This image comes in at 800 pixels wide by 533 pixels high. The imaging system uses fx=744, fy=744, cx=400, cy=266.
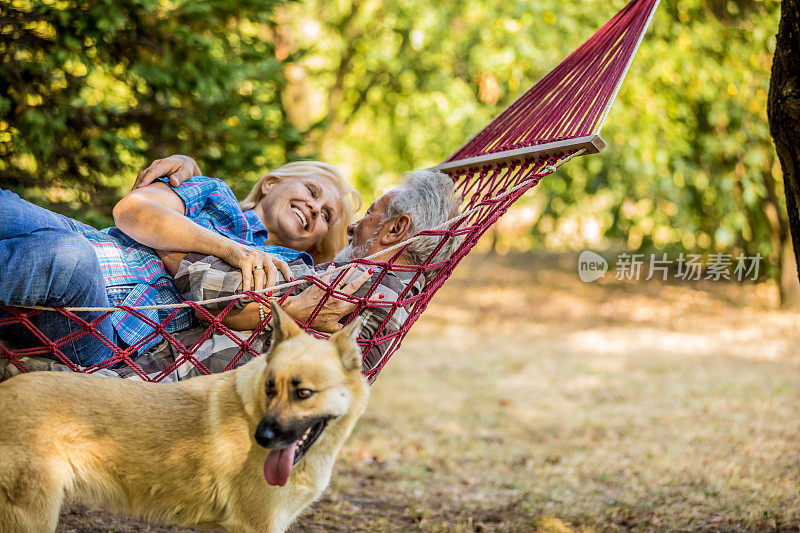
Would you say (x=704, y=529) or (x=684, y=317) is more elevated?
(x=704, y=529)

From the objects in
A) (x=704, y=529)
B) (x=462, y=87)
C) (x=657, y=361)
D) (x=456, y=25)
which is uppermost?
(x=456, y=25)

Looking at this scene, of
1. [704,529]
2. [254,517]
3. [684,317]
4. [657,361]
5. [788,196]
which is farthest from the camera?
[684,317]

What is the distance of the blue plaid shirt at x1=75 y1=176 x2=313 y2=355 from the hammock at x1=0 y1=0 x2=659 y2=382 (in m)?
0.06

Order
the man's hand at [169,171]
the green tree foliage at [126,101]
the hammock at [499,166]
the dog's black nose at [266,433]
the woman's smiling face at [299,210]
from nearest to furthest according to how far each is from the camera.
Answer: the dog's black nose at [266,433] → the hammock at [499,166] → the man's hand at [169,171] → the woman's smiling face at [299,210] → the green tree foliage at [126,101]

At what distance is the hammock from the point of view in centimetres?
223

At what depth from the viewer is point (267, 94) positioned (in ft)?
18.7

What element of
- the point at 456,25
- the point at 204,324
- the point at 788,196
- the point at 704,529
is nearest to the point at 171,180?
the point at 204,324

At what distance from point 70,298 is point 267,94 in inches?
151

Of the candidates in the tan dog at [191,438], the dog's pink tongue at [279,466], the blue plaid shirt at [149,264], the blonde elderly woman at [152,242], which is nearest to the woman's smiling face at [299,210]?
the blonde elderly woman at [152,242]

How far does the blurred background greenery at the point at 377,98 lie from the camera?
13.0 feet

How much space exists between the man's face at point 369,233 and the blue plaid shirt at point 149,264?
0.95 ft

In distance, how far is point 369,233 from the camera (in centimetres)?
277

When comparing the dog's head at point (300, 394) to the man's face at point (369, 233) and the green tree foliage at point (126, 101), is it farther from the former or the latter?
the green tree foliage at point (126, 101)

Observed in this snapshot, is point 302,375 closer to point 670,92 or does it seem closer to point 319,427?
point 319,427
